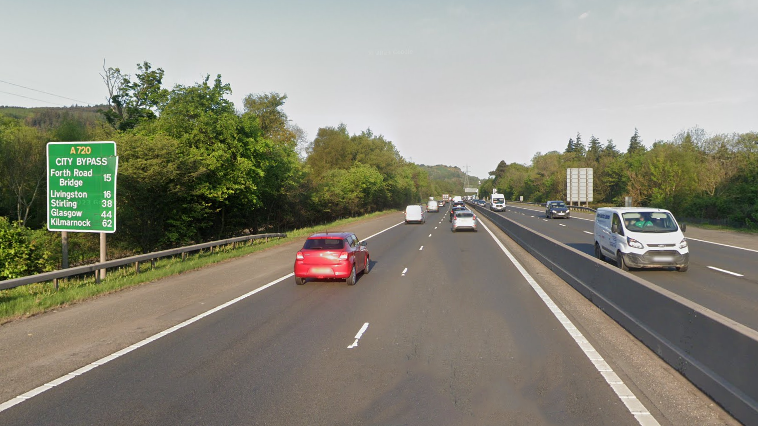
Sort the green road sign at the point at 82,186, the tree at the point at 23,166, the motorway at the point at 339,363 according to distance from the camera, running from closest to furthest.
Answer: the motorway at the point at 339,363
the green road sign at the point at 82,186
the tree at the point at 23,166

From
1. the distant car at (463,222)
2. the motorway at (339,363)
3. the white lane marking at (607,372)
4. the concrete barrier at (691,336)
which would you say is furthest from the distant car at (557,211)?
the concrete barrier at (691,336)

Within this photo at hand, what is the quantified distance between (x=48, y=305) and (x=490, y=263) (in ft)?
42.9

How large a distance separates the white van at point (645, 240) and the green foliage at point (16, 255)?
699 inches

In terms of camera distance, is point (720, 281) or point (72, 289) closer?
point (72, 289)

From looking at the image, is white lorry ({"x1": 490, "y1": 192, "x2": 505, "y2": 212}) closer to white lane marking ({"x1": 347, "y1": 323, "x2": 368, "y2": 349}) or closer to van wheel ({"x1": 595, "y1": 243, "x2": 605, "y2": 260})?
van wheel ({"x1": 595, "y1": 243, "x2": 605, "y2": 260})

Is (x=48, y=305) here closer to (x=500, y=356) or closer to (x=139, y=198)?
(x=500, y=356)

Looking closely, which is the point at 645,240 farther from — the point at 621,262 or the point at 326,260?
the point at 326,260

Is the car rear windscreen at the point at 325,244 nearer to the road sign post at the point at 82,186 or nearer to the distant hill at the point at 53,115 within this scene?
the road sign post at the point at 82,186

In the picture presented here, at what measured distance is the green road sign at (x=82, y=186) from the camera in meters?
14.5

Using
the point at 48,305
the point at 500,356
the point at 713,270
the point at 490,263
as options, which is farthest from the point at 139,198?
the point at 713,270

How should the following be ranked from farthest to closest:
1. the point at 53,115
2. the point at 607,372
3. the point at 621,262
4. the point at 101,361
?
the point at 53,115 < the point at 621,262 < the point at 101,361 < the point at 607,372

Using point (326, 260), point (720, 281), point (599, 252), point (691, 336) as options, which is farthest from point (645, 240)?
point (691, 336)

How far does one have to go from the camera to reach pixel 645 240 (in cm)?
1452

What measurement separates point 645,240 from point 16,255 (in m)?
18.5
